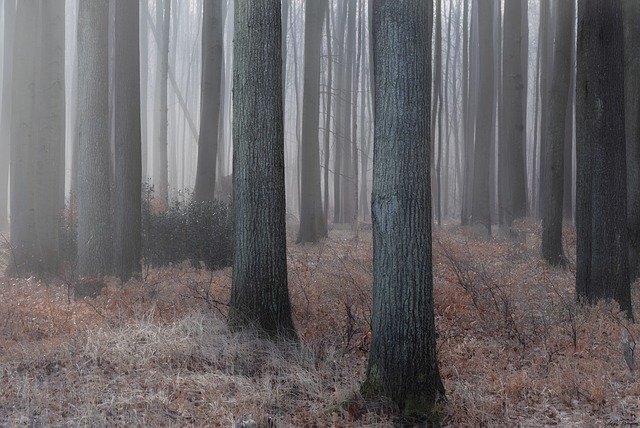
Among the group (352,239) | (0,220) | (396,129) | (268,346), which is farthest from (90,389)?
(0,220)

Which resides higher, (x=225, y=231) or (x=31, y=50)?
(x=31, y=50)

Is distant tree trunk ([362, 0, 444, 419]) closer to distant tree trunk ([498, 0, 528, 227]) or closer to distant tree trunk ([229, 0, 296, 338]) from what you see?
distant tree trunk ([229, 0, 296, 338])

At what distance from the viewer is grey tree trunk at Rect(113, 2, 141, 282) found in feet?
41.1

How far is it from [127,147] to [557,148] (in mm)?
8714

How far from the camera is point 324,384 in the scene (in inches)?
273

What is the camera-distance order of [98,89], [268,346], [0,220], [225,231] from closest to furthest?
[268,346] < [98,89] < [225,231] < [0,220]

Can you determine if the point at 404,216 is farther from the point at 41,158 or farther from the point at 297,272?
the point at 41,158

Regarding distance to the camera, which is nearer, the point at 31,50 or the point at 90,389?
the point at 90,389

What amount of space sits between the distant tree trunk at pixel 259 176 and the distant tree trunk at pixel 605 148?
4670 mm

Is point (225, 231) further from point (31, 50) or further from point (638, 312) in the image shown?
point (638, 312)

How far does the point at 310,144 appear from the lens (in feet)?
60.7

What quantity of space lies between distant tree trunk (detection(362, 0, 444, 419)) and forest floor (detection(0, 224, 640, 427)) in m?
0.38

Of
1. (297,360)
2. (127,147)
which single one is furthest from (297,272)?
(297,360)

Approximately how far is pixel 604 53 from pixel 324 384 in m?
6.28
